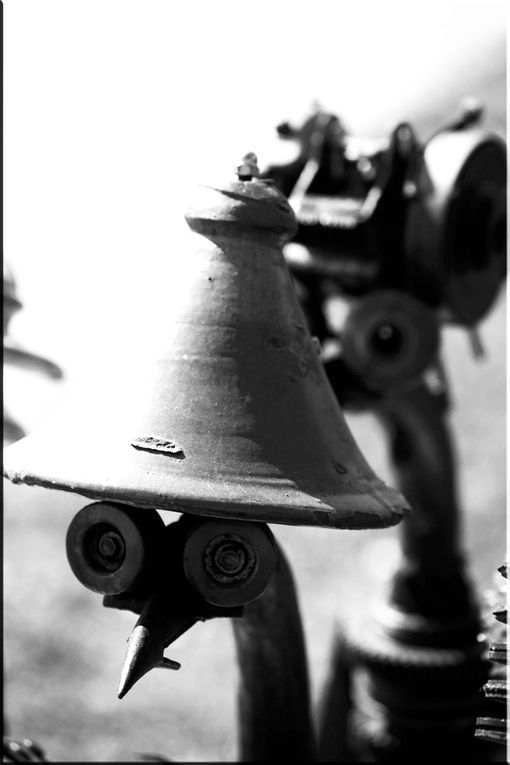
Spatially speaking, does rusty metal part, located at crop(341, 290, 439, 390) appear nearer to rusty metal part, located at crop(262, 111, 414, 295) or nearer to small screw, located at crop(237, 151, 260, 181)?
rusty metal part, located at crop(262, 111, 414, 295)

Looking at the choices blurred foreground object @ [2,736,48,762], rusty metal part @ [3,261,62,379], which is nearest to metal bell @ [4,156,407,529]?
rusty metal part @ [3,261,62,379]

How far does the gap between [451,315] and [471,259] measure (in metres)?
0.10

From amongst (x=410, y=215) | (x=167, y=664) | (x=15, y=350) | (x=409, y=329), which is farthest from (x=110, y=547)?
(x=410, y=215)

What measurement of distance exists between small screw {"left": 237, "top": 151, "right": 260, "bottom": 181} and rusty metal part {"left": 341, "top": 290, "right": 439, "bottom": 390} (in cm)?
65

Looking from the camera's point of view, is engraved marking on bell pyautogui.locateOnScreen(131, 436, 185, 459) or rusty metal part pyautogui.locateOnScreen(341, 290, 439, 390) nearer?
engraved marking on bell pyautogui.locateOnScreen(131, 436, 185, 459)

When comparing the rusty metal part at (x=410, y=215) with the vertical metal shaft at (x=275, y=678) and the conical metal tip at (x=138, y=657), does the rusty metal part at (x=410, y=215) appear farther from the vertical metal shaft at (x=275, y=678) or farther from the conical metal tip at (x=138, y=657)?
the conical metal tip at (x=138, y=657)

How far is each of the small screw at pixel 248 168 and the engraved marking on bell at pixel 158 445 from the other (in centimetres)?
26

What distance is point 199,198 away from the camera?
0.94 metres

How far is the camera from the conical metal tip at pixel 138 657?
30.8 inches

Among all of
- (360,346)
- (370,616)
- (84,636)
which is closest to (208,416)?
(360,346)

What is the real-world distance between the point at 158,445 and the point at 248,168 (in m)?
0.28

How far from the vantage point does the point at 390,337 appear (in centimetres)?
163

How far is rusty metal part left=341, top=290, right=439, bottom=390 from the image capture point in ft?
5.20

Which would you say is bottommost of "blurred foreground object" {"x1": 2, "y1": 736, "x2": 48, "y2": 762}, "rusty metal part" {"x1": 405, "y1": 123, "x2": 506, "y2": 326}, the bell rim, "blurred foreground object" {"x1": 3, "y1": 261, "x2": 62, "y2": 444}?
"blurred foreground object" {"x1": 2, "y1": 736, "x2": 48, "y2": 762}
